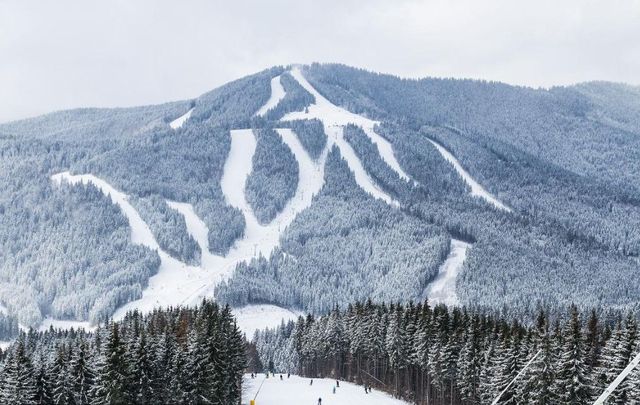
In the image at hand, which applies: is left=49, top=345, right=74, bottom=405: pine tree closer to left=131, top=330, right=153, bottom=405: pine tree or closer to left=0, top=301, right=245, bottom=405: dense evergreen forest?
left=0, top=301, right=245, bottom=405: dense evergreen forest

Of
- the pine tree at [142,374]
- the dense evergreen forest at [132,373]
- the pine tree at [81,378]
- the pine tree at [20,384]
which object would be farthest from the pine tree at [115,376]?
the pine tree at [20,384]

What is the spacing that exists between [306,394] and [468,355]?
86.8 ft

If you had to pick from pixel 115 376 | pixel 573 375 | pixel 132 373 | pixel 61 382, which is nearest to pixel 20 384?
pixel 61 382

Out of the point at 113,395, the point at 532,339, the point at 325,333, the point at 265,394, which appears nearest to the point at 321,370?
the point at 325,333

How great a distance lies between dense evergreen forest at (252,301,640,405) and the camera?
84938 mm

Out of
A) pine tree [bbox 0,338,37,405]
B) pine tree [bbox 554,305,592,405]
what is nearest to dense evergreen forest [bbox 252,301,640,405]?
pine tree [bbox 554,305,592,405]

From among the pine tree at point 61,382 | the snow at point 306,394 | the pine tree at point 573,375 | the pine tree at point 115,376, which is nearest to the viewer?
the pine tree at point 115,376

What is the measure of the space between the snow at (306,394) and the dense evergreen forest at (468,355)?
5720mm

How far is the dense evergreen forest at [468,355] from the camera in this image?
8494 cm

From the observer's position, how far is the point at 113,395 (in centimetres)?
8319

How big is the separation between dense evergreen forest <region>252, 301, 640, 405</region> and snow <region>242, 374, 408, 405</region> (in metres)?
5.72

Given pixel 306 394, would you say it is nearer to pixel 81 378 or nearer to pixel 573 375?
pixel 81 378

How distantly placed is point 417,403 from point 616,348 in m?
50.3

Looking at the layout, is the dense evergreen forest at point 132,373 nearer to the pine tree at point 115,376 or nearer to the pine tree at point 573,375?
the pine tree at point 115,376
